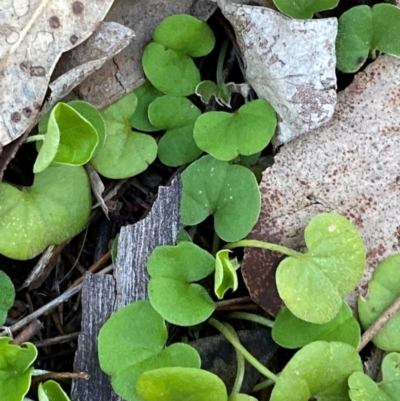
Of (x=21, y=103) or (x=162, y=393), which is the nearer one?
(x=162, y=393)

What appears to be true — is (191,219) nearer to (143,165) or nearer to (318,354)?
(143,165)

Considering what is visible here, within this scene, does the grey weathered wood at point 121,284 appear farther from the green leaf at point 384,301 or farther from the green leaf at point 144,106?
the green leaf at point 384,301

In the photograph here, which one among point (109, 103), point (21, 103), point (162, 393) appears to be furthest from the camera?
point (109, 103)

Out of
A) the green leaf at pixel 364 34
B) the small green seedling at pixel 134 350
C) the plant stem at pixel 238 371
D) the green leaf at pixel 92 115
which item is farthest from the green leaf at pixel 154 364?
the green leaf at pixel 364 34

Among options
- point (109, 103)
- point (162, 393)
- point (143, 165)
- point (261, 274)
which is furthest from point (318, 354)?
point (109, 103)

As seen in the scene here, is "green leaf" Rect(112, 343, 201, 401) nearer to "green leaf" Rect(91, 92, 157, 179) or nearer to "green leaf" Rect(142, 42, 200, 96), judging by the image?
"green leaf" Rect(91, 92, 157, 179)

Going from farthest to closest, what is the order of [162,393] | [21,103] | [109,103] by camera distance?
[109,103]
[21,103]
[162,393]

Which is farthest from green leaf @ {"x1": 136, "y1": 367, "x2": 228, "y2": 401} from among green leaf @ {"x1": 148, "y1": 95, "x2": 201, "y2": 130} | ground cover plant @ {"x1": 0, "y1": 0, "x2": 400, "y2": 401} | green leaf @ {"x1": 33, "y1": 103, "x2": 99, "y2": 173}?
green leaf @ {"x1": 148, "y1": 95, "x2": 201, "y2": 130}
